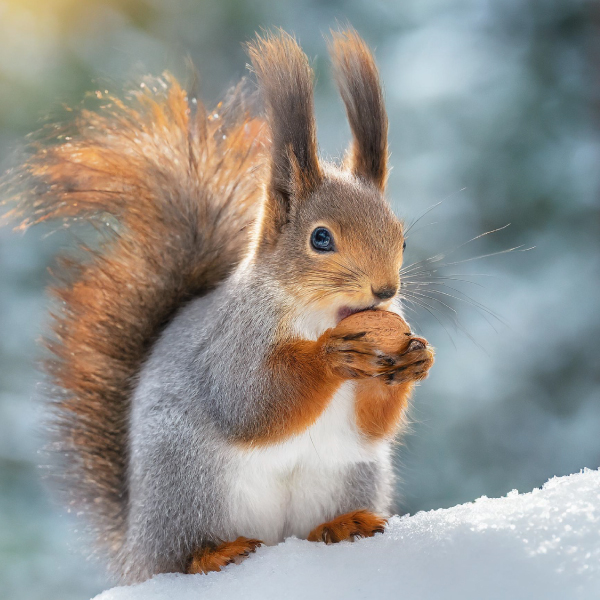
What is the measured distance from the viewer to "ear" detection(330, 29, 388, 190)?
112 cm

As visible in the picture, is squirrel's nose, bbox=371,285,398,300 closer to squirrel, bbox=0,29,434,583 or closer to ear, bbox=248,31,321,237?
squirrel, bbox=0,29,434,583

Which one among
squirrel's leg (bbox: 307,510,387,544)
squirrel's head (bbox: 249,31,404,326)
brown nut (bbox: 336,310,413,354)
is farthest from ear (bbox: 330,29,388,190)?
squirrel's leg (bbox: 307,510,387,544)

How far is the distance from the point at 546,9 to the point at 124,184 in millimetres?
1701

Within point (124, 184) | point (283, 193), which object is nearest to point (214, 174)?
point (124, 184)

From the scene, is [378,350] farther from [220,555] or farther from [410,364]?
[220,555]

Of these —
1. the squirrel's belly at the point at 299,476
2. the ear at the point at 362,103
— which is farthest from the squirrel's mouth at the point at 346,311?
the ear at the point at 362,103

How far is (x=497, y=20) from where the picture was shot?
8.06 feet

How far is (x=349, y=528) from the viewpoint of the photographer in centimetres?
105

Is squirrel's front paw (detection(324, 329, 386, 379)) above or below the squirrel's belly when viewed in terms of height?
above

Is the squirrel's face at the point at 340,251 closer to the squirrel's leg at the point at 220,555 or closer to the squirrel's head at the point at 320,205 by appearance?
the squirrel's head at the point at 320,205

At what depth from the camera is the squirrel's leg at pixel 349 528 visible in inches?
41.2

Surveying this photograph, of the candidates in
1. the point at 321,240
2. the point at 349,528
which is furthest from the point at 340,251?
the point at 349,528

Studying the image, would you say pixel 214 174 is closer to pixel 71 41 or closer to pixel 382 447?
pixel 382 447

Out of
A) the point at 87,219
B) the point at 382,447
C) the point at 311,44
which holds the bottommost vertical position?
the point at 382,447
